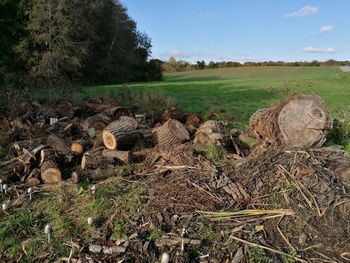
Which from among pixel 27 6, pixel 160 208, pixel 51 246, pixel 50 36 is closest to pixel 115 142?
pixel 160 208

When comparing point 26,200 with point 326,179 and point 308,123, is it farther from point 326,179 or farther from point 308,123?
point 308,123

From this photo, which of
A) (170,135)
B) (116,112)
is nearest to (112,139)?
(170,135)

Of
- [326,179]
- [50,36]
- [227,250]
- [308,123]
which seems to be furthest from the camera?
[50,36]

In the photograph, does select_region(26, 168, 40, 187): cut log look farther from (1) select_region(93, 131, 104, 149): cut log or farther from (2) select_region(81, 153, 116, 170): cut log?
(1) select_region(93, 131, 104, 149): cut log

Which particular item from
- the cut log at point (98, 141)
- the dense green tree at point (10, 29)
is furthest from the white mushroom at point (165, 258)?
the dense green tree at point (10, 29)

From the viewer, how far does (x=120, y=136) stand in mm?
7035

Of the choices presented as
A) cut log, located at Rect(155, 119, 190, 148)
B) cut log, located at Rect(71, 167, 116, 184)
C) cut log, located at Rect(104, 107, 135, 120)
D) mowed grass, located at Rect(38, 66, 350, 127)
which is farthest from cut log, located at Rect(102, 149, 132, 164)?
mowed grass, located at Rect(38, 66, 350, 127)

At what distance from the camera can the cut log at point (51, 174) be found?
235 inches

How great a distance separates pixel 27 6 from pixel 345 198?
34.7m

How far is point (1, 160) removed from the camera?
6.99 meters

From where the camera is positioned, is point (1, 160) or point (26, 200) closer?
point (26, 200)

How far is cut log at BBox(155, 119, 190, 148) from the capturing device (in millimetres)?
7270

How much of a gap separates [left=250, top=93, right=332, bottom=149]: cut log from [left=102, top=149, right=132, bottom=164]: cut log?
227 centimetres

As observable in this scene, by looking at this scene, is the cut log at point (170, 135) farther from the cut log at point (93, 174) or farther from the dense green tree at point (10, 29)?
the dense green tree at point (10, 29)
